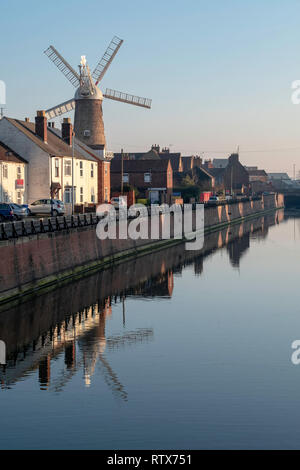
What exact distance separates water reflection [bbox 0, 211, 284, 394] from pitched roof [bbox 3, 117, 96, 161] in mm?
22745

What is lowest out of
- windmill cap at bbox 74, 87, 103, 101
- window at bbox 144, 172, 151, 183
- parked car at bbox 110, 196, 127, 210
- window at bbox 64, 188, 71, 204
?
parked car at bbox 110, 196, 127, 210

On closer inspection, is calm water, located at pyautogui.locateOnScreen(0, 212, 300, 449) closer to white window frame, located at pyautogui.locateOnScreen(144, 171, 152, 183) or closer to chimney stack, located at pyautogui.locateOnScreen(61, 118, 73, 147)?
chimney stack, located at pyautogui.locateOnScreen(61, 118, 73, 147)

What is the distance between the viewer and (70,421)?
921 inches

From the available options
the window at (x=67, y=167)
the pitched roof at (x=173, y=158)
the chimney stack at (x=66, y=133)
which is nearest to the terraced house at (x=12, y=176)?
the window at (x=67, y=167)

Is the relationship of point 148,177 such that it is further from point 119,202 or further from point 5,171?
point 5,171

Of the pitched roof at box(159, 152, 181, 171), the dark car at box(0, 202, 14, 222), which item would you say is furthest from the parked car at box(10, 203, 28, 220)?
the pitched roof at box(159, 152, 181, 171)

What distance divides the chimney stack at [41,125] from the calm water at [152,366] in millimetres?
31622

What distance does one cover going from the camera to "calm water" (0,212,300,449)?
22.5m

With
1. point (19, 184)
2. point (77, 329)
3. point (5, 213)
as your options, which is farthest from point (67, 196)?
point (77, 329)

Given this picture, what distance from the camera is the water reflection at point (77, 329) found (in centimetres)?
2941

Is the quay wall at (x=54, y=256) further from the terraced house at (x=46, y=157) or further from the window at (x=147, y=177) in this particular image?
the window at (x=147, y=177)

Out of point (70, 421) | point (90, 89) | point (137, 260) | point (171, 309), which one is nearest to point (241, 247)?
point (137, 260)

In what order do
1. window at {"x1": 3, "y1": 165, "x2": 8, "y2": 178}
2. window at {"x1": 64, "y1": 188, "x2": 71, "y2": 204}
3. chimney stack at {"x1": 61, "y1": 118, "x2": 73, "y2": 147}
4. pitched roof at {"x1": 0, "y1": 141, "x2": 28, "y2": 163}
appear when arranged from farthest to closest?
chimney stack at {"x1": 61, "y1": 118, "x2": 73, "y2": 147}, window at {"x1": 64, "y1": 188, "x2": 71, "y2": 204}, pitched roof at {"x1": 0, "y1": 141, "x2": 28, "y2": 163}, window at {"x1": 3, "y1": 165, "x2": 8, "y2": 178}

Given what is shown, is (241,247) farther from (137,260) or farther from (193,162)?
(193,162)
